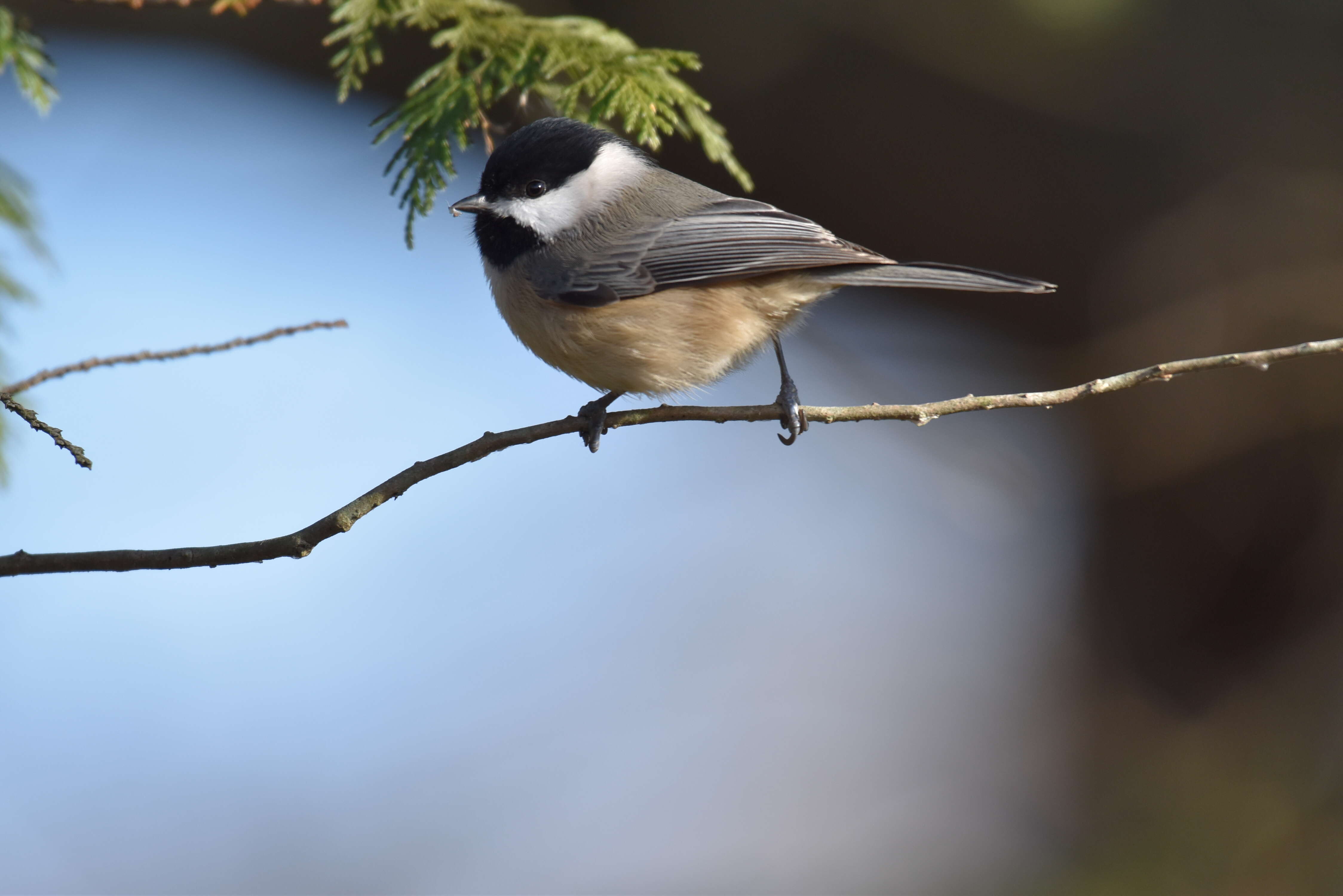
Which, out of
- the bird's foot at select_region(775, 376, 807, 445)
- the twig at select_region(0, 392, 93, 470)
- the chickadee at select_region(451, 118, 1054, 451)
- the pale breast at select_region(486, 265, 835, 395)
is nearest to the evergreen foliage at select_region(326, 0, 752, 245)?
the chickadee at select_region(451, 118, 1054, 451)

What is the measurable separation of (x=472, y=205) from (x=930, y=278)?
108cm

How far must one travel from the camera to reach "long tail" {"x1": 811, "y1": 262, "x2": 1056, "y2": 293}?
1999mm

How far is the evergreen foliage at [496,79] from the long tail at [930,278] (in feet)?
1.02

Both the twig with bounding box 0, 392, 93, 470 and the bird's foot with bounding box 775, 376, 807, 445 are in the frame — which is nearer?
the twig with bounding box 0, 392, 93, 470

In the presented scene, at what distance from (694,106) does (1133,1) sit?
2487mm

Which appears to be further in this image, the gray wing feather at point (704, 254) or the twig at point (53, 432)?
the gray wing feather at point (704, 254)

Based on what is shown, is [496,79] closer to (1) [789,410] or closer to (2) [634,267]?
Answer: (2) [634,267]

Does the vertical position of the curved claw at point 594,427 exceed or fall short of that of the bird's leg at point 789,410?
it falls short

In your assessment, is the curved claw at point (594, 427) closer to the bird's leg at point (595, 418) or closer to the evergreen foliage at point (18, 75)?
the bird's leg at point (595, 418)

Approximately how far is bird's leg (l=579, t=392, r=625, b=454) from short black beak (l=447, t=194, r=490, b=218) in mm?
536

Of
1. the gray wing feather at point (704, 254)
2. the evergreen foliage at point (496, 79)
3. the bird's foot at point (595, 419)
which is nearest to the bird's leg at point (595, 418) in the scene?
the bird's foot at point (595, 419)

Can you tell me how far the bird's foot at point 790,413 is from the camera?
80.0 inches

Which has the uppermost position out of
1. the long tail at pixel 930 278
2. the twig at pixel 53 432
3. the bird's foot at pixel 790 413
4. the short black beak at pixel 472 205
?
the long tail at pixel 930 278

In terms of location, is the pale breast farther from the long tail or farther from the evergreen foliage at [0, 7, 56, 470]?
the evergreen foliage at [0, 7, 56, 470]
